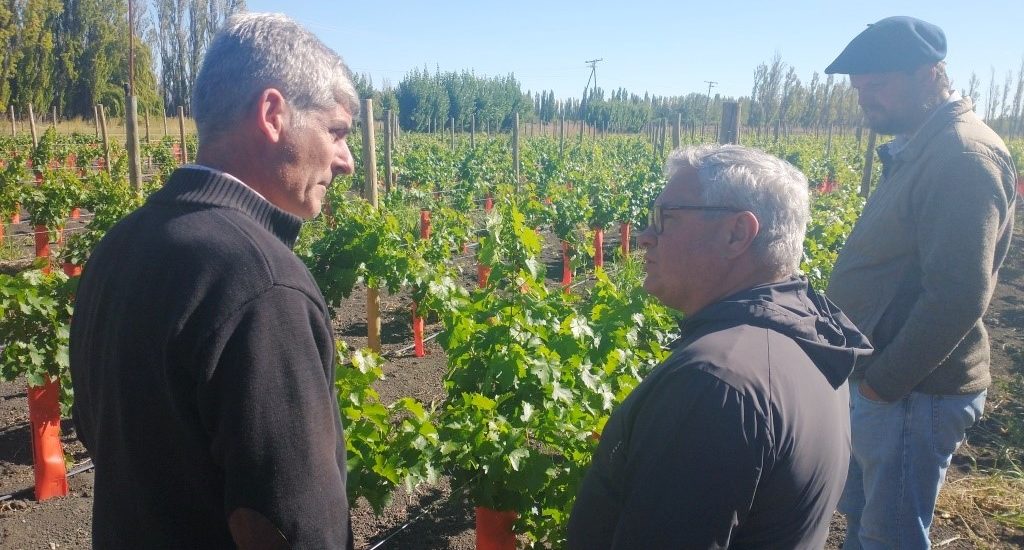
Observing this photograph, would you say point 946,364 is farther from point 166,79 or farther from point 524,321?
point 166,79

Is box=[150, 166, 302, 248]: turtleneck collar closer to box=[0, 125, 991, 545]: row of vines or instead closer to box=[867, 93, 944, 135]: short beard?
box=[0, 125, 991, 545]: row of vines

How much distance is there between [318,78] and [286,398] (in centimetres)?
60

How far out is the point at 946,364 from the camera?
248cm

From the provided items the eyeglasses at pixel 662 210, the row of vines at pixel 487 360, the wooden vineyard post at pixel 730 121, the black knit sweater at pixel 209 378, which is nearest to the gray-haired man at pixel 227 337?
the black knit sweater at pixel 209 378

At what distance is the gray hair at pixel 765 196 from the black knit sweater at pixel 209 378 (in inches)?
34.6

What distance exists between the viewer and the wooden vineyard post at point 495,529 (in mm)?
3143

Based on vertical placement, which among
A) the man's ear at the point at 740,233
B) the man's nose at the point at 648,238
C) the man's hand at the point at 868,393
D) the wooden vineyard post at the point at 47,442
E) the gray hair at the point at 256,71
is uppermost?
the gray hair at the point at 256,71

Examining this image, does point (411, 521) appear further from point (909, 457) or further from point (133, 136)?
point (133, 136)

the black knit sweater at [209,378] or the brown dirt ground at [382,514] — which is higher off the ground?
the black knit sweater at [209,378]

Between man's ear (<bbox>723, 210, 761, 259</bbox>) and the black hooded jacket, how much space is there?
0.32 ft

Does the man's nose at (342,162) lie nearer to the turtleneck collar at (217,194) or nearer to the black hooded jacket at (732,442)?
the turtleneck collar at (217,194)

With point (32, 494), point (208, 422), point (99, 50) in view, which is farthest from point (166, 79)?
point (208, 422)

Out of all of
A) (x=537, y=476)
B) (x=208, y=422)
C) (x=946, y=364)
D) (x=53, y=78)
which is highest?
(x=53, y=78)

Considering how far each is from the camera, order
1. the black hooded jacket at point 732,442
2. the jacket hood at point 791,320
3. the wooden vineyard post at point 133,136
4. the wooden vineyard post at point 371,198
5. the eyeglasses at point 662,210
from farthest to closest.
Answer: the wooden vineyard post at point 133,136 < the wooden vineyard post at point 371,198 < the eyeglasses at point 662,210 < the jacket hood at point 791,320 < the black hooded jacket at point 732,442
